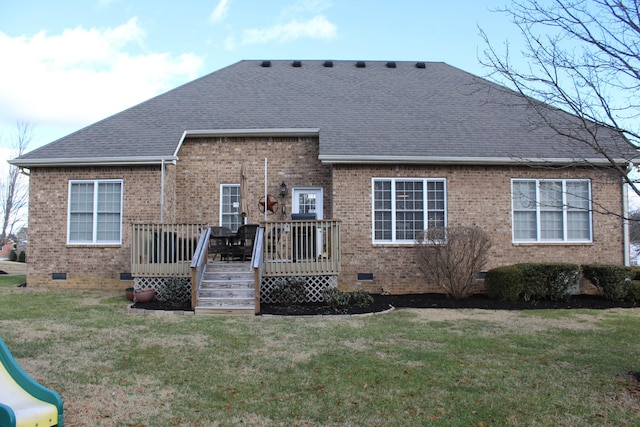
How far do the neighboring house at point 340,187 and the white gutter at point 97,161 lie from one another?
3 centimetres

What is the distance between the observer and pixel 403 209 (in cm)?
1279

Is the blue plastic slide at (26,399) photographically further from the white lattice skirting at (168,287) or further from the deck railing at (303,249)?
Answer: the deck railing at (303,249)

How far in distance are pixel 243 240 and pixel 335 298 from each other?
9.11 feet

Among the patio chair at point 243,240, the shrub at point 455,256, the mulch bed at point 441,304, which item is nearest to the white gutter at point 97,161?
the patio chair at point 243,240

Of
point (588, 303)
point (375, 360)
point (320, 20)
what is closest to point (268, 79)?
point (320, 20)

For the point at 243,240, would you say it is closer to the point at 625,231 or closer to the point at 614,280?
the point at 614,280

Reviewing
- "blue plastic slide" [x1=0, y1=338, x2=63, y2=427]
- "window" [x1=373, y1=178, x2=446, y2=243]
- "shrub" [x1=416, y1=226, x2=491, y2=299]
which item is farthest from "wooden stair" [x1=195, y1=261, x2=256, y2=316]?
"blue plastic slide" [x1=0, y1=338, x2=63, y2=427]

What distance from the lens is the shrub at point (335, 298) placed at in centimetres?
998

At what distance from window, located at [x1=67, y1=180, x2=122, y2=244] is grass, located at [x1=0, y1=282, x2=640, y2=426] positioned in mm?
3935

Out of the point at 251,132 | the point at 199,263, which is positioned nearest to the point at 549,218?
the point at 251,132

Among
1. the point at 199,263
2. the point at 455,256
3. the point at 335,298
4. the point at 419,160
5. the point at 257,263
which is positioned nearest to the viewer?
the point at 257,263

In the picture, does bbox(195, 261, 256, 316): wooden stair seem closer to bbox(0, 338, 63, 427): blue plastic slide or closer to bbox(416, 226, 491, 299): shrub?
bbox(416, 226, 491, 299): shrub

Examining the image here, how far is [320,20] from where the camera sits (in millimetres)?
14844

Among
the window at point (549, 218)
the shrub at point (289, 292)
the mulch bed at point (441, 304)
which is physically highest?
the window at point (549, 218)
